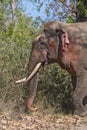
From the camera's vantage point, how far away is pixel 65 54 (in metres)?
13.2

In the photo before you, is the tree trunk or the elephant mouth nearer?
the elephant mouth

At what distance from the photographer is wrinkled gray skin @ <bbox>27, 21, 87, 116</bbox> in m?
12.9

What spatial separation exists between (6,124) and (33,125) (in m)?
0.59

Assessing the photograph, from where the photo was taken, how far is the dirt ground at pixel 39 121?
1094 cm

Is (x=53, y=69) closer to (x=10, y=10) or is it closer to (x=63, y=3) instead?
(x=10, y=10)

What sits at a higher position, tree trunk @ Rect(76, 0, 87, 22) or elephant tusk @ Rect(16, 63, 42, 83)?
tree trunk @ Rect(76, 0, 87, 22)

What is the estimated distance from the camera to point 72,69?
519 inches

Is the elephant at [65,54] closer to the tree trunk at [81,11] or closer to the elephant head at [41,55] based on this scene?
the elephant head at [41,55]

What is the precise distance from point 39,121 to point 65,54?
7.22 ft

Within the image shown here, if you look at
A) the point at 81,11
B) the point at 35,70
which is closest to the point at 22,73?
the point at 35,70

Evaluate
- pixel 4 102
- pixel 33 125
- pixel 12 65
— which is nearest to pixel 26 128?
pixel 33 125

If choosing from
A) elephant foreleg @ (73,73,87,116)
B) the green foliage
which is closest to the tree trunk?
the green foliage

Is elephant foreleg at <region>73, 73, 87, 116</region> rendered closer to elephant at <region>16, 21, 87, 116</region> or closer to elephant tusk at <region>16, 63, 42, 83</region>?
elephant at <region>16, 21, 87, 116</region>

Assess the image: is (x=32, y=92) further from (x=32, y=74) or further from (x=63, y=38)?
(x=63, y=38)
